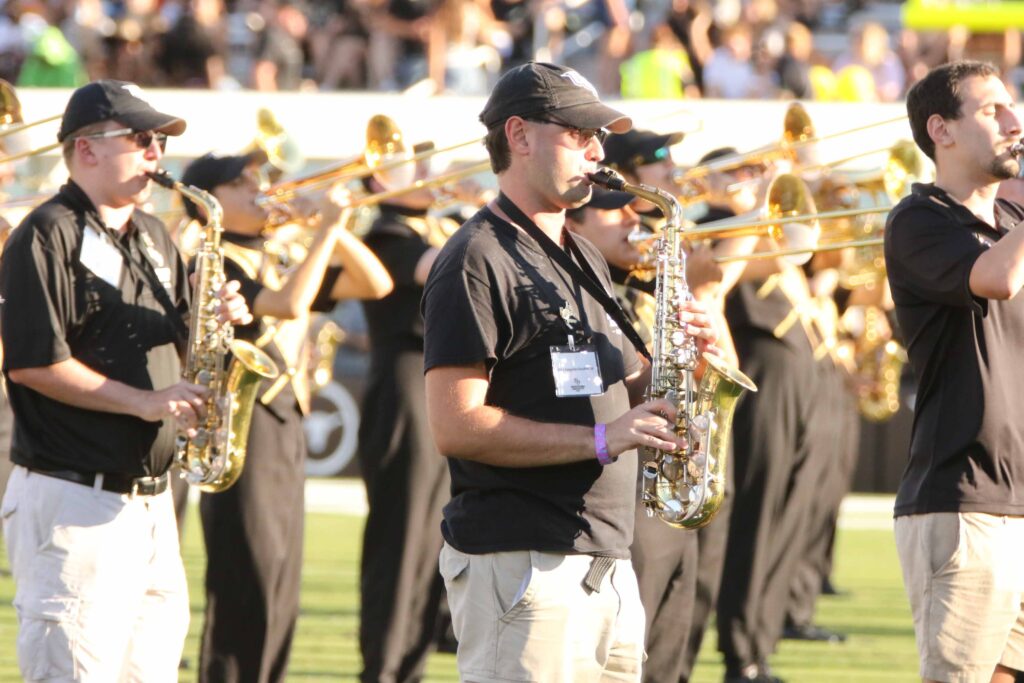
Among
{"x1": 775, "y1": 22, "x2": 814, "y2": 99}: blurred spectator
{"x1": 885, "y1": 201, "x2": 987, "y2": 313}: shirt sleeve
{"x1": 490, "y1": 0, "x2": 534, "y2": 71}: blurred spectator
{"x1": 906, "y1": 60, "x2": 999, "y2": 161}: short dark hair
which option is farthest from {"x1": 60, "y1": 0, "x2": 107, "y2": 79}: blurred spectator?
{"x1": 885, "y1": 201, "x2": 987, "y2": 313}: shirt sleeve

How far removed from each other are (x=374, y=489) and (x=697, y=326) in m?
3.29

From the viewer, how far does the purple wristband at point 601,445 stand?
4160 millimetres

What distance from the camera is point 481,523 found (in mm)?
4270

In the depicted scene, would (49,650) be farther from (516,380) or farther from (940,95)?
(940,95)

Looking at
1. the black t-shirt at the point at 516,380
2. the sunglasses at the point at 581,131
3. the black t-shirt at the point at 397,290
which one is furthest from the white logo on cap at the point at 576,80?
the black t-shirt at the point at 397,290

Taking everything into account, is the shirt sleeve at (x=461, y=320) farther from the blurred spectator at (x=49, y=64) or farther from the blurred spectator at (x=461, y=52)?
the blurred spectator at (x=461, y=52)

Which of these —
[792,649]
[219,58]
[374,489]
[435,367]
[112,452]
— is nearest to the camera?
[435,367]

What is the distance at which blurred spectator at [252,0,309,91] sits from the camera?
55.3 ft

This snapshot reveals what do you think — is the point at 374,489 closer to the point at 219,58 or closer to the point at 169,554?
the point at 169,554

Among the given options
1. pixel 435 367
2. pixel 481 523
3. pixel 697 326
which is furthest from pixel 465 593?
pixel 697 326

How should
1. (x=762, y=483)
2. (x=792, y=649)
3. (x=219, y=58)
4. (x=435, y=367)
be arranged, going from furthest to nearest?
(x=219, y=58), (x=792, y=649), (x=762, y=483), (x=435, y=367)

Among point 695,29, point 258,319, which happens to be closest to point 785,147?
point 258,319

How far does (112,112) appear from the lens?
5.43m

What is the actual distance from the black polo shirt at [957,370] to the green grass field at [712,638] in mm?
3225
